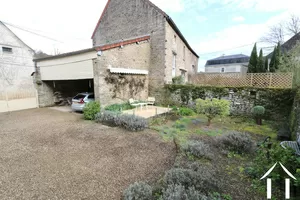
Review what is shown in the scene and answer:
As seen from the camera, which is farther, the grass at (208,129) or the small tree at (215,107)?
the small tree at (215,107)

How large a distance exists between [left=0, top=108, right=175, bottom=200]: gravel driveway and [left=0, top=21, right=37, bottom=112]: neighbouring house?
5.72 m

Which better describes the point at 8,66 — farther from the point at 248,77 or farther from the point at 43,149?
the point at 248,77

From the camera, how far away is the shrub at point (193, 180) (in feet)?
7.59

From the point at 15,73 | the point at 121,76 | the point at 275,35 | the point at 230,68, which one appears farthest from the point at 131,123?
the point at 230,68

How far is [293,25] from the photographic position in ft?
65.9

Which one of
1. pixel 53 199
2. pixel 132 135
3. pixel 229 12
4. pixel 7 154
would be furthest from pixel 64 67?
pixel 229 12

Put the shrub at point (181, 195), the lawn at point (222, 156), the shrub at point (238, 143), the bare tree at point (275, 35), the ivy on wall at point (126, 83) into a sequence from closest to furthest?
the shrub at point (181, 195) → the lawn at point (222, 156) → the shrub at point (238, 143) → the ivy on wall at point (126, 83) → the bare tree at point (275, 35)

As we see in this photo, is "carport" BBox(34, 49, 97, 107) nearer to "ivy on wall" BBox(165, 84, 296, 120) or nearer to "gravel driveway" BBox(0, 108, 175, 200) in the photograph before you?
"gravel driveway" BBox(0, 108, 175, 200)

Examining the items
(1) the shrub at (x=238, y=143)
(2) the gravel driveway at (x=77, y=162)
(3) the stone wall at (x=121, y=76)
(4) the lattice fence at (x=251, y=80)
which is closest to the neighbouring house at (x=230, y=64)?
(4) the lattice fence at (x=251, y=80)

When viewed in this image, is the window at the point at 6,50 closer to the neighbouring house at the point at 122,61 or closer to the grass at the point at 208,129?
the neighbouring house at the point at 122,61

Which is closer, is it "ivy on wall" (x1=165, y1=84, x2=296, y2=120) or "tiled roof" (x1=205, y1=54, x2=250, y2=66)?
"ivy on wall" (x1=165, y1=84, x2=296, y2=120)

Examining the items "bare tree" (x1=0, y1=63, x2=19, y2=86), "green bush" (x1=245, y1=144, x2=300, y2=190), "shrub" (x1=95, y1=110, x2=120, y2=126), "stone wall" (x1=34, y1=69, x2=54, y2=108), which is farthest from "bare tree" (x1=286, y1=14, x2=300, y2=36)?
"bare tree" (x1=0, y1=63, x2=19, y2=86)

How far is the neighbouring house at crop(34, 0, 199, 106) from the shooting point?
7984mm

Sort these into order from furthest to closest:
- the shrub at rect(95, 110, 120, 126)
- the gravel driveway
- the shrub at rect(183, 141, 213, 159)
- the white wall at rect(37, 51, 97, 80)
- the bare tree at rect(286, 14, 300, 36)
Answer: the bare tree at rect(286, 14, 300, 36) → the white wall at rect(37, 51, 97, 80) → the shrub at rect(95, 110, 120, 126) → the shrub at rect(183, 141, 213, 159) → the gravel driveway
